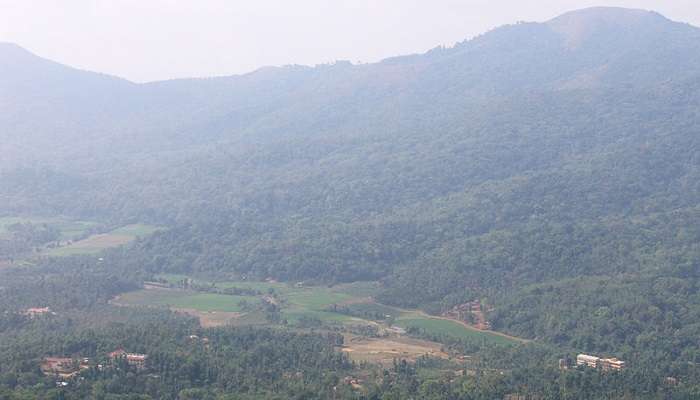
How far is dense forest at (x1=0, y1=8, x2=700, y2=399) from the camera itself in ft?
162

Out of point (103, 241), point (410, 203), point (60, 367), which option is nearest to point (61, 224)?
point (103, 241)

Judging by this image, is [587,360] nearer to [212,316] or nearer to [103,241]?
[212,316]

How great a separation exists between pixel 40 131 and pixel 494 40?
63.9 meters

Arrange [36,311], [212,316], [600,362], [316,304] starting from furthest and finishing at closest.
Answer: [316,304]
[212,316]
[36,311]
[600,362]

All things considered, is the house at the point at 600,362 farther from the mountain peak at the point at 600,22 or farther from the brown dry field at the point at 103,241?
the mountain peak at the point at 600,22

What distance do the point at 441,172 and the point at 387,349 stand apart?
138ft

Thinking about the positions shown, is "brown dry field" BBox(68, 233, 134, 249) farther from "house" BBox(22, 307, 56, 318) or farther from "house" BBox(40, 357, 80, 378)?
"house" BBox(40, 357, 80, 378)

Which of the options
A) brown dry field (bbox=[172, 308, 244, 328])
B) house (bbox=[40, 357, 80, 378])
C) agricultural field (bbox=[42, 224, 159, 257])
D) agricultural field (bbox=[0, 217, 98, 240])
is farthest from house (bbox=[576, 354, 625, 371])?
agricultural field (bbox=[0, 217, 98, 240])

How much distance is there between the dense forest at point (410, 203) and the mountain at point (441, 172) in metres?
0.26

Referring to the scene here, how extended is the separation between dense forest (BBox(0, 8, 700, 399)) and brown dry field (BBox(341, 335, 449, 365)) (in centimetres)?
171

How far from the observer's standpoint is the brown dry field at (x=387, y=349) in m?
53.5

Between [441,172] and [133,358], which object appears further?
[441,172]

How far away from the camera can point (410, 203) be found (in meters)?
91.9

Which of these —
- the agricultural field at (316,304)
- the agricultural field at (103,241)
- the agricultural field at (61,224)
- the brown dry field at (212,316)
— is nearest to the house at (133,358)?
the brown dry field at (212,316)
